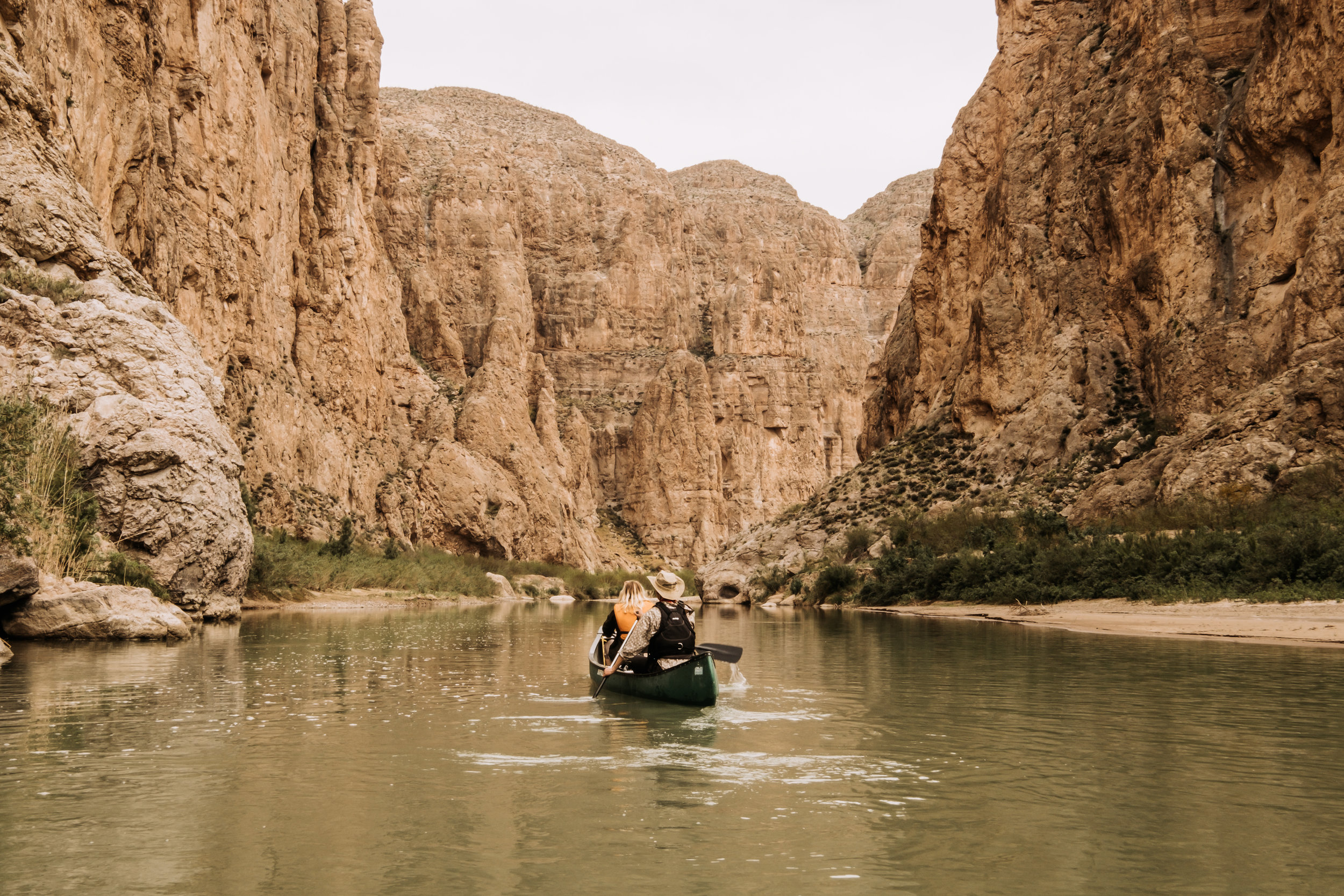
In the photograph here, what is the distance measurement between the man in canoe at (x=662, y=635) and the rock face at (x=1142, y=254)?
24.0 meters

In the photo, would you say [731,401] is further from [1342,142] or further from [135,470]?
[135,470]

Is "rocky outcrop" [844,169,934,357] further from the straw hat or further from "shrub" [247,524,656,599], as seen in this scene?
the straw hat

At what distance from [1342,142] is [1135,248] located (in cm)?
1178

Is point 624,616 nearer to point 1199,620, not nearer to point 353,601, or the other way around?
point 1199,620

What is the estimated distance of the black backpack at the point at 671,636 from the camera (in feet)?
53.4

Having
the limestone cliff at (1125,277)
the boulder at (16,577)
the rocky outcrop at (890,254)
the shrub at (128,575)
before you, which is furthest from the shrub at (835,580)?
the rocky outcrop at (890,254)

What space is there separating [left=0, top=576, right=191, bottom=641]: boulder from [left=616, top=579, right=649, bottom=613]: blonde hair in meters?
11.0

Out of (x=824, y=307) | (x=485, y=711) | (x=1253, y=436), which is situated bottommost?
(x=485, y=711)

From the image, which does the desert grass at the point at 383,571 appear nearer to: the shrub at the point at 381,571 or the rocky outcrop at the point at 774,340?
the shrub at the point at 381,571

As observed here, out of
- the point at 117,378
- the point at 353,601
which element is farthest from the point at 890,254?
the point at 117,378

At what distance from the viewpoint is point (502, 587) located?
251 feet

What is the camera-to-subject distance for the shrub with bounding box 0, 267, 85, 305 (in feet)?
88.4

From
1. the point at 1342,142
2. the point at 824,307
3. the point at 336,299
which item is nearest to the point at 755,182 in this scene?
the point at 824,307

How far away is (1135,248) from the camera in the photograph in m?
49.4
